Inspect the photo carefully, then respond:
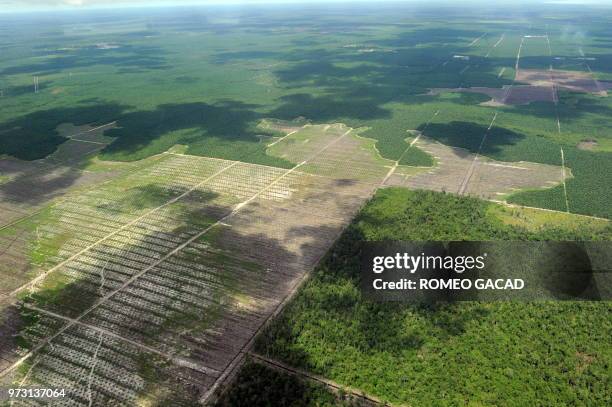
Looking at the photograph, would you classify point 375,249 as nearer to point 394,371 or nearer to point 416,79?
point 394,371

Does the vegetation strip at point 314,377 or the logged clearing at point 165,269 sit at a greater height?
the logged clearing at point 165,269

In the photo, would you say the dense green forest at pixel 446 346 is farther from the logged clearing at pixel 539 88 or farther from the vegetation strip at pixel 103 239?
the logged clearing at pixel 539 88

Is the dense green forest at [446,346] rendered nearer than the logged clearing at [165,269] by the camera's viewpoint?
Yes

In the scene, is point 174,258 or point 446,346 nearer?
point 446,346

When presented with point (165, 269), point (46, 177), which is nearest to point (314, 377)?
point (165, 269)

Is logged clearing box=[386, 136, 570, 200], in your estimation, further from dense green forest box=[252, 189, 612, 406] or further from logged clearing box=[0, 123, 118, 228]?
logged clearing box=[0, 123, 118, 228]

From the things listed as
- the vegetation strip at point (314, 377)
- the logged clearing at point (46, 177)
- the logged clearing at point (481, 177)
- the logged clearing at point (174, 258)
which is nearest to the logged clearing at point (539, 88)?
the logged clearing at point (481, 177)

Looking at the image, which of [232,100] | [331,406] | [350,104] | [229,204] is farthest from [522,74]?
[331,406]

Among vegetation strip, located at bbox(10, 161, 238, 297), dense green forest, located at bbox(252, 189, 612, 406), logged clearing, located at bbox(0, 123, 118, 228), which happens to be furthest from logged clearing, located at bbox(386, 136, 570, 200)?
logged clearing, located at bbox(0, 123, 118, 228)

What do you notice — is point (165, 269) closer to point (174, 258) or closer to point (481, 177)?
point (174, 258)

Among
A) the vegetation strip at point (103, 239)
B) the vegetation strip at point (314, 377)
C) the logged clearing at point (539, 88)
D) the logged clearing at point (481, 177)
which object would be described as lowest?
the vegetation strip at point (314, 377)

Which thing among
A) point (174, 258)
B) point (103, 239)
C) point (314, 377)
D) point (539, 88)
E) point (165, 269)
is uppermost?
point (539, 88)

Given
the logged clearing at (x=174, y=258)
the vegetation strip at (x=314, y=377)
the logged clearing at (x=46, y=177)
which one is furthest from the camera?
the logged clearing at (x=46, y=177)
